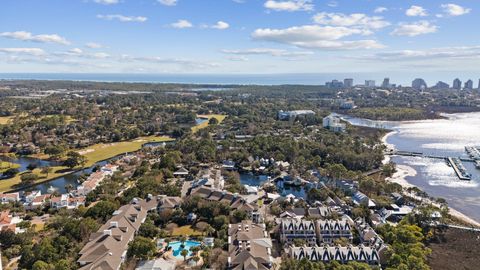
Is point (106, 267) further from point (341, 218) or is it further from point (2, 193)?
point (2, 193)

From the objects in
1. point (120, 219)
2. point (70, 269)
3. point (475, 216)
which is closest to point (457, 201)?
point (475, 216)

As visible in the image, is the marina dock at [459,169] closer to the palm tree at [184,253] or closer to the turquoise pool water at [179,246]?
the turquoise pool water at [179,246]

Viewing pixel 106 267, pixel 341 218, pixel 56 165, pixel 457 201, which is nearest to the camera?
pixel 106 267

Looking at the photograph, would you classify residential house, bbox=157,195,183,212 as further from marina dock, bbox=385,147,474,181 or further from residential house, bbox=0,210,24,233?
marina dock, bbox=385,147,474,181

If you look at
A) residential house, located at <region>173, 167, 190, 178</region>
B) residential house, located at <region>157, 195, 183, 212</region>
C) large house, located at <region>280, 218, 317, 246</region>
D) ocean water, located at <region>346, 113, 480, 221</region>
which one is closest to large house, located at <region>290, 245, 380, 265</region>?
large house, located at <region>280, 218, 317, 246</region>

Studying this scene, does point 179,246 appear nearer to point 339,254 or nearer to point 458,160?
point 339,254

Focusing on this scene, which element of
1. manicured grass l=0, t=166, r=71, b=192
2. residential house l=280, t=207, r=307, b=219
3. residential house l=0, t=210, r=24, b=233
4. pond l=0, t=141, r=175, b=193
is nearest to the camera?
residential house l=0, t=210, r=24, b=233
